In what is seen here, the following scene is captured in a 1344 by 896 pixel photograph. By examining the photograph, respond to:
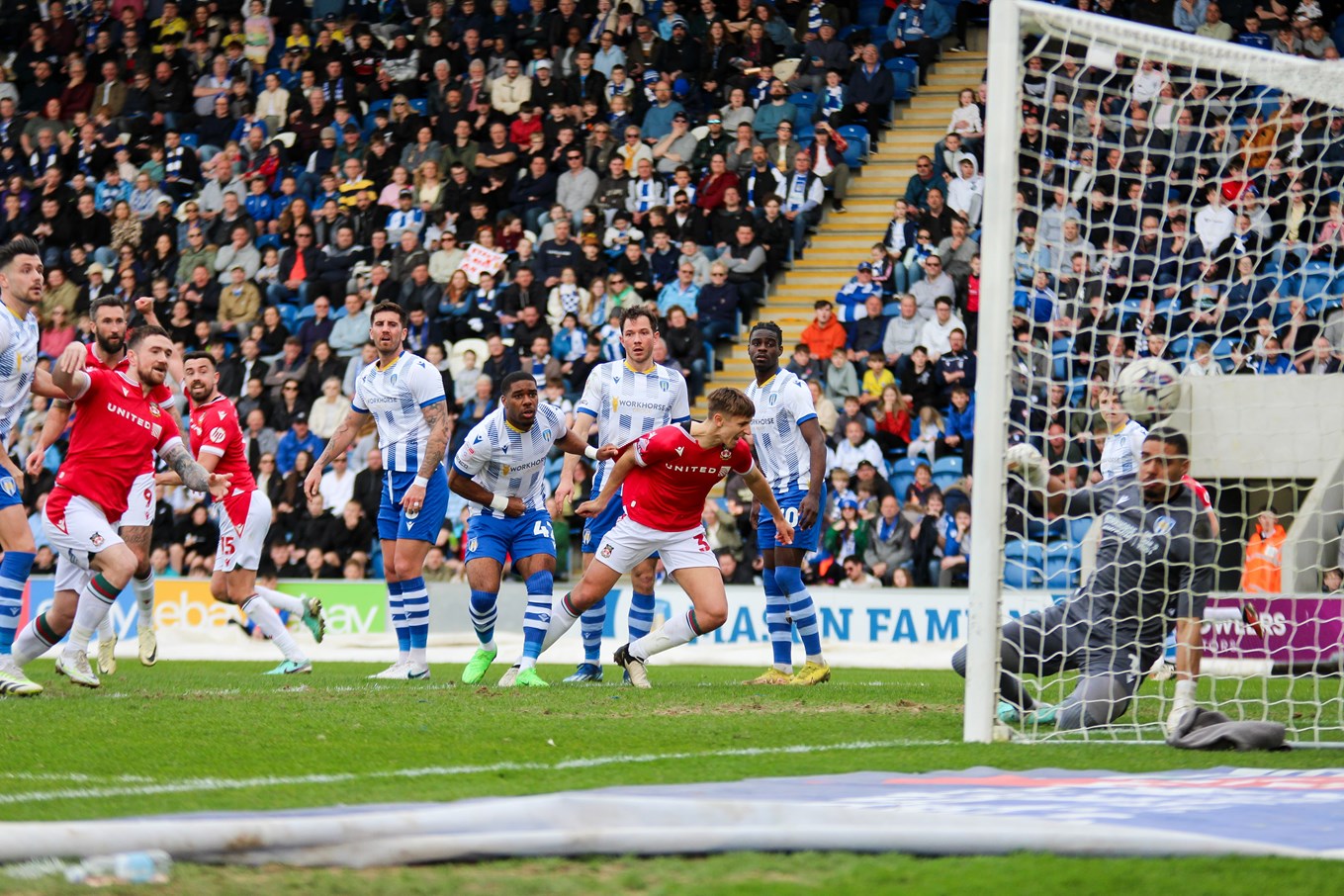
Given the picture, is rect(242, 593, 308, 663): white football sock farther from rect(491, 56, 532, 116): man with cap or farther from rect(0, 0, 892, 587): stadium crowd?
rect(491, 56, 532, 116): man with cap

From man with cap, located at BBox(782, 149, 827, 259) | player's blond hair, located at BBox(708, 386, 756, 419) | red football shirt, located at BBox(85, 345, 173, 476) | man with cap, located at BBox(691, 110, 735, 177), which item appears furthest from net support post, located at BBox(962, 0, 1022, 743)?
man with cap, located at BBox(691, 110, 735, 177)

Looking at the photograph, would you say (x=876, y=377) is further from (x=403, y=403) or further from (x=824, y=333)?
(x=403, y=403)

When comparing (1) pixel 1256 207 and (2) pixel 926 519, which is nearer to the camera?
(1) pixel 1256 207

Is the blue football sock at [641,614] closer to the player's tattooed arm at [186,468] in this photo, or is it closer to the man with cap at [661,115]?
the player's tattooed arm at [186,468]

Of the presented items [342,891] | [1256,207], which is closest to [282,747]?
[342,891]

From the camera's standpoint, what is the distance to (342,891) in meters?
3.88

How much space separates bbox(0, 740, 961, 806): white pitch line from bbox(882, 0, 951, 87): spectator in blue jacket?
16.8m

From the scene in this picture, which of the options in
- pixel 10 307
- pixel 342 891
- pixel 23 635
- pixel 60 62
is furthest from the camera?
pixel 60 62

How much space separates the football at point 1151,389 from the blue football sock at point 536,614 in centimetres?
453

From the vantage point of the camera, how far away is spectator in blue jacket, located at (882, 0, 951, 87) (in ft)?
72.8

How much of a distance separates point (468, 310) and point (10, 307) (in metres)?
11.4

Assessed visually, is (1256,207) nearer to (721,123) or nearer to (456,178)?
(721,123)

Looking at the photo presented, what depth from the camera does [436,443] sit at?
37.7ft

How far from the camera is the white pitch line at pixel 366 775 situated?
18.4 feet
